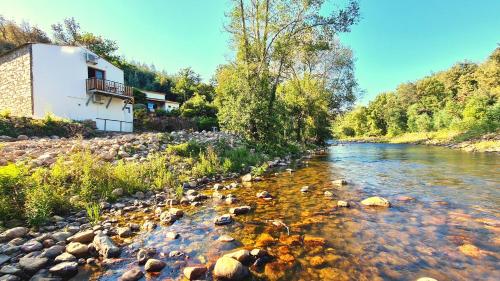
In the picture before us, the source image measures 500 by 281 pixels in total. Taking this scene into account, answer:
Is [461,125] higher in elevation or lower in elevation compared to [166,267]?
higher

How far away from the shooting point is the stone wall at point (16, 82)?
22602 millimetres

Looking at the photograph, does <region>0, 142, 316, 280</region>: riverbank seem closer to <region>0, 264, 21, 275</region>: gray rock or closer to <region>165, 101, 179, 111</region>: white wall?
<region>0, 264, 21, 275</region>: gray rock

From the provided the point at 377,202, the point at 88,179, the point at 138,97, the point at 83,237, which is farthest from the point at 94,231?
the point at 138,97

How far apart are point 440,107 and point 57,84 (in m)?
58.2

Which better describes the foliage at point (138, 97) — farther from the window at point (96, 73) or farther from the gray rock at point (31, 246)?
the gray rock at point (31, 246)

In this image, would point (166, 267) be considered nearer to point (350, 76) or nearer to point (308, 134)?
point (308, 134)

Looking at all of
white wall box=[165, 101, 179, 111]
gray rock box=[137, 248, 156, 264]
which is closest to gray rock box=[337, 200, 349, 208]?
gray rock box=[137, 248, 156, 264]

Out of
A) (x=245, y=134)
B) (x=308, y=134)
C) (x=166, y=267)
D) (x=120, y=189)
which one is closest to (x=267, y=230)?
(x=166, y=267)

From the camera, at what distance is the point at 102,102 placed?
87.4ft

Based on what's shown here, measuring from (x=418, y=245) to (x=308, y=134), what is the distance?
29.2 meters

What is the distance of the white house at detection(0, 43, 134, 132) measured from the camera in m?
22.6

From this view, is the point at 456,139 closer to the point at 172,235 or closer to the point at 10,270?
the point at 172,235

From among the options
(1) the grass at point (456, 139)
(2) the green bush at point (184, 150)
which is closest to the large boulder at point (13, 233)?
(2) the green bush at point (184, 150)

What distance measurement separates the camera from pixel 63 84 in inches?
935
